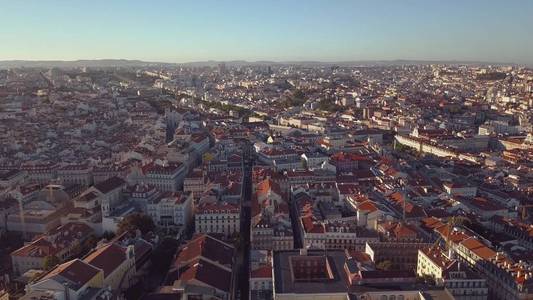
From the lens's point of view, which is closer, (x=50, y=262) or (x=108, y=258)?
(x=108, y=258)

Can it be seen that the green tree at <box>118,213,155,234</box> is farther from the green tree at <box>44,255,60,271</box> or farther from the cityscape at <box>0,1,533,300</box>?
the green tree at <box>44,255,60,271</box>

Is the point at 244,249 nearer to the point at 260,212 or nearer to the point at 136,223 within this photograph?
the point at 260,212

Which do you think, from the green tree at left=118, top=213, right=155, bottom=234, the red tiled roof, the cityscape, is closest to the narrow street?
the cityscape

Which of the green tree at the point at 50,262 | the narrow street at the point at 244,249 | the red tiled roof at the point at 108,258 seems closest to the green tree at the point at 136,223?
the red tiled roof at the point at 108,258

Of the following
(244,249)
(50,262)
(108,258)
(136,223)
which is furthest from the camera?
(136,223)

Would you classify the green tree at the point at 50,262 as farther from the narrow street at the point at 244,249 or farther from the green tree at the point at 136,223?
the narrow street at the point at 244,249

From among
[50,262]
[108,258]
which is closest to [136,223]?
[108,258]

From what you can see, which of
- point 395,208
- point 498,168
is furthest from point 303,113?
point 395,208
